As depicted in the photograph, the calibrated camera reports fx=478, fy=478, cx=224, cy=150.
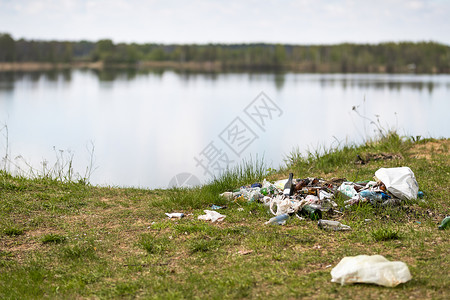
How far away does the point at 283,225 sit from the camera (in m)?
4.89

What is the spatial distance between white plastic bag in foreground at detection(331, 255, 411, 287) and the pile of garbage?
1.31m

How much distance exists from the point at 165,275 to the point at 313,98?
2739 centimetres

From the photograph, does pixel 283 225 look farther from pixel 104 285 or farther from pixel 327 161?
pixel 327 161

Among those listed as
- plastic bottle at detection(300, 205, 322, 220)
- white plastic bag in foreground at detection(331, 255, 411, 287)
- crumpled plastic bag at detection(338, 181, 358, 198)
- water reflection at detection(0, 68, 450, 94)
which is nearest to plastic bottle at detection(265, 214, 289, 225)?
plastic bottle at detection(300, 205, 322, 220)

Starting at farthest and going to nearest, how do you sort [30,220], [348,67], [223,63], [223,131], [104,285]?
[223,63], [348,67], [223,131], [30,220], [104,285]

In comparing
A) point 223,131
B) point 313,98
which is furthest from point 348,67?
point 223,131

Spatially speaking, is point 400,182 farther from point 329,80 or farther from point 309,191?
point 329,80

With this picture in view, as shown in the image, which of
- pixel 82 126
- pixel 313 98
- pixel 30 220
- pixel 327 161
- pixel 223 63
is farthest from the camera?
pixel 223 63

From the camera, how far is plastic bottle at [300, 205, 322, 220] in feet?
16.5

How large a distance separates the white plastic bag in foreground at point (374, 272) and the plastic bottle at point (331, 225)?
121 cm

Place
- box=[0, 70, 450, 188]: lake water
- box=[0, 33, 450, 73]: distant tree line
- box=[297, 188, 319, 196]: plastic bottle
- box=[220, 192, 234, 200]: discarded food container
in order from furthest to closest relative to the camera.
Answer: box=[0, 33, 450, 73]: distant tree line < box=[0, 70, 450, 188]: lake water < box=[220, 192, 234, 200]: discarded food container < box=[297, 188, 319, 196]: plastic bottle

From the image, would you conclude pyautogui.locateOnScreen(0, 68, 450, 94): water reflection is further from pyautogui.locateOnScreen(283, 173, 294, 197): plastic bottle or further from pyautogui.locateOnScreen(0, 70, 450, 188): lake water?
pyautogui.locateOnScreen(283, 173, 294, 197): plastic bottle

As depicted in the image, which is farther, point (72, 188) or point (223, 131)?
point (223, 131)

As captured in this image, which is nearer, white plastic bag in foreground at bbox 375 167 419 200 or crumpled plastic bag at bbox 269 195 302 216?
crumpled plastic bag at bbox 269 195 302 216
